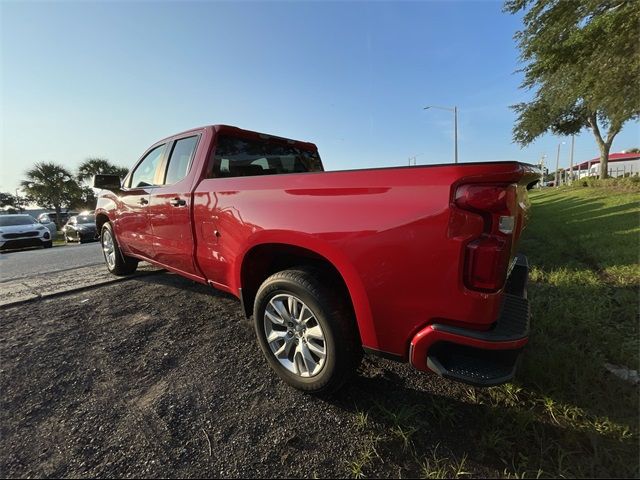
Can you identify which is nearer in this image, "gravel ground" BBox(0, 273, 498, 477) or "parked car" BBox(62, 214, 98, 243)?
"gravel ground" BBox(0, 273, 498, 477)

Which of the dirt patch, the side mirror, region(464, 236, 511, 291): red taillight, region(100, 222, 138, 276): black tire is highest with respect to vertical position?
the side mirror

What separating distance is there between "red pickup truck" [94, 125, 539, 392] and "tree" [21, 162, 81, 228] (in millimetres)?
43681

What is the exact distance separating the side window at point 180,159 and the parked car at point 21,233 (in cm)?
1387

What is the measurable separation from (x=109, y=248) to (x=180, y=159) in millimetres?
2659

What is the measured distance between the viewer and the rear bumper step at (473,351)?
1561 mm

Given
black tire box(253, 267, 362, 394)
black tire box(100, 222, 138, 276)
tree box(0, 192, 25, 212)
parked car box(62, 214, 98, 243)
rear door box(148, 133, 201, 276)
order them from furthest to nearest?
1. tree box(0, 192, 25, 212)
2. parked car box(62, 214, 98, 243)
3. black tire box(100, 222, 138, 276)
4. rear door box(148, 133, 201, 276)
5. black tire box(253, 267, 362, 394)

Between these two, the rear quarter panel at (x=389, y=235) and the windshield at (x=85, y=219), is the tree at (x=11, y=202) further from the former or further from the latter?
the rear quarter panel at (x=389, y=235)

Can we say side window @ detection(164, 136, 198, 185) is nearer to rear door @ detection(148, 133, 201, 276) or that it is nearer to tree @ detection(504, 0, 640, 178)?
rear door @ detection(148, 133, 201, 276)

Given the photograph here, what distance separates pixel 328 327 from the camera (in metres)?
1.99

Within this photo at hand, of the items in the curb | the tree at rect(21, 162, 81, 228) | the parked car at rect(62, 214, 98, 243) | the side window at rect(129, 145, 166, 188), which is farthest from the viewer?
the tree at rect(21, 162, 81, 228)

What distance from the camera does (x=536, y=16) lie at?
10.4 m

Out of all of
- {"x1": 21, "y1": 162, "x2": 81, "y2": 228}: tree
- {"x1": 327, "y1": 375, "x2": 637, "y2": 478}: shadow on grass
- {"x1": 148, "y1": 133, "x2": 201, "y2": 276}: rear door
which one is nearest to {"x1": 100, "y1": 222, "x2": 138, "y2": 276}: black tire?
{"x1": 148, "y1": 133, "x2": 201, "y2": 276}: rear door

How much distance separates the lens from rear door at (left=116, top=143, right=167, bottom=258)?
375 cm

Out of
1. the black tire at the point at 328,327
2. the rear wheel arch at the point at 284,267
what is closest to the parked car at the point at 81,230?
the rear wheel arch at the point at 284,267
